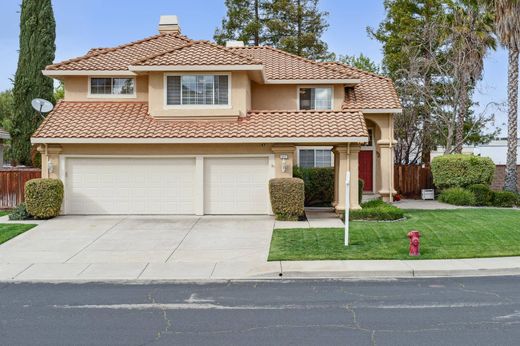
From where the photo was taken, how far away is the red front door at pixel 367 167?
26219 mm

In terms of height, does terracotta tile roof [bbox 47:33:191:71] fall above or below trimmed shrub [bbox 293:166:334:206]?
above

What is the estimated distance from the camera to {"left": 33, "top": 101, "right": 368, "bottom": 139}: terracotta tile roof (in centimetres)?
1912

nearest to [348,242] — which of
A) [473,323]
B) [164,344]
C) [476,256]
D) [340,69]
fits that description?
[476,256]

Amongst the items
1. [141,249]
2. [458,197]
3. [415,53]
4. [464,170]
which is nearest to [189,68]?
[141,249]

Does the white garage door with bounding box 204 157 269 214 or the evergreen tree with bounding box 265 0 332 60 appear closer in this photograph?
the white garage door with bounding box 204 157 269 214

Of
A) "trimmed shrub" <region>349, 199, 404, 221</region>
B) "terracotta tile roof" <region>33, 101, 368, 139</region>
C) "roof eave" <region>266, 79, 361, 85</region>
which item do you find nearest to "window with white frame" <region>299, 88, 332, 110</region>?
"roof eave" <region>266, 79, 361, 85</region>

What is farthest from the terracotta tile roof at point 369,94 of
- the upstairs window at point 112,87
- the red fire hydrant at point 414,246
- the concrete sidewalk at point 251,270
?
the concrete sidewalk at point 251,270

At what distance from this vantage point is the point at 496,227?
16.7 meters

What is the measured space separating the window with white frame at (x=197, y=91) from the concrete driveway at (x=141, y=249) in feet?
13.5

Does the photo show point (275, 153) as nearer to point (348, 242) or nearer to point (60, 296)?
point (348, 242)

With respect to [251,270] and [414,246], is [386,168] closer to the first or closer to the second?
[414,246]

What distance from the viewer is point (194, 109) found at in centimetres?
2025

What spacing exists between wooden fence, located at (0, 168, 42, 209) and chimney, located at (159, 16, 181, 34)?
884 centimetres

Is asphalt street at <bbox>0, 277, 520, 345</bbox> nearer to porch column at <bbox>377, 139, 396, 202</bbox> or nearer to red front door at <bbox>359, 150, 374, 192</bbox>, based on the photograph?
porch column at <bbox>377, 139, 396, 202</bbox>
